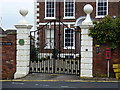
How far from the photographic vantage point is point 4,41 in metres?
11.4

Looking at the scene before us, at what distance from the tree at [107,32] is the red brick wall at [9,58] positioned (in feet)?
12.8

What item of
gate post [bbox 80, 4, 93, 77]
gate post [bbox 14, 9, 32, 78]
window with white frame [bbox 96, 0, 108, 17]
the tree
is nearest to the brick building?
window with white frame [bbox 96, 0, 108, 17]

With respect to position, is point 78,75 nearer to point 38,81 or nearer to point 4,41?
point 38,81

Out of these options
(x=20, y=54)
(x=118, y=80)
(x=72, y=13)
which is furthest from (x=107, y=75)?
(x=72, y=13)

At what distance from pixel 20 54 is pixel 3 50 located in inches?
34.6

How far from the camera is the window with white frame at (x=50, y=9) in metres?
23.4

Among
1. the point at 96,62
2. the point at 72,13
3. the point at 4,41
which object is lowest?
the point at 96,62

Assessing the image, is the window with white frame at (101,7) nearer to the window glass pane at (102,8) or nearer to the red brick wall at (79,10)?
the window glass pane at (102,8)

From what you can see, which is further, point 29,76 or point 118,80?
→ point 29,76

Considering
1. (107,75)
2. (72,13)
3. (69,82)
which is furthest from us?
(72,13)

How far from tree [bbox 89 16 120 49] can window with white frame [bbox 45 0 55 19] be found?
42.9 feet

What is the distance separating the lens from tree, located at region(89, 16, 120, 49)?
1055 centimetres

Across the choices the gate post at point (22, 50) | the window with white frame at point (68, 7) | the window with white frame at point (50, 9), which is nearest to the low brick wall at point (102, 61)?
the gate post at point (22, 50)

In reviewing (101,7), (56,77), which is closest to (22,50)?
(56,77)
